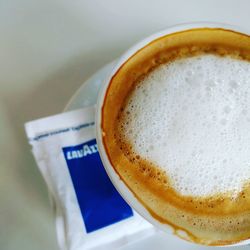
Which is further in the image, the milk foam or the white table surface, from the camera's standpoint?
the white table surface

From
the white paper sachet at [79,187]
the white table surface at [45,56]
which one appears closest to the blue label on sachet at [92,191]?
the white paper sachet at [79,187]

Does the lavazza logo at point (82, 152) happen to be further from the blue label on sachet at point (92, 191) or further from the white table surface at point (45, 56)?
A: the white table surface at point (45, 56)

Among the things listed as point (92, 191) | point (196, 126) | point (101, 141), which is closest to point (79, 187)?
point (92, 191)

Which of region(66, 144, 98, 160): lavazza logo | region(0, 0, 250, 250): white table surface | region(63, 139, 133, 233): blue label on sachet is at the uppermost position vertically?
region(0, 0, 250, 250): white table surface

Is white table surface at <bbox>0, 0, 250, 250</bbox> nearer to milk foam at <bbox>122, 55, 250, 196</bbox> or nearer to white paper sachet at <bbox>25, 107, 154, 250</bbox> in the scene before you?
white paper sachet at <bbox>25, 107, 154, 250</bbox>

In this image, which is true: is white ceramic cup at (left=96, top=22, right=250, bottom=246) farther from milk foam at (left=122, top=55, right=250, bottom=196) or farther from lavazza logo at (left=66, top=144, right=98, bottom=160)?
lavazza logo at (left=66, top=144, right=98, bottom=160)

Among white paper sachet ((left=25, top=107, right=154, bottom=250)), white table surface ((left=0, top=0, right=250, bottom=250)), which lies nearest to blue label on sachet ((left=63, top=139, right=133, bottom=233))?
white paper sachet ((left=25, top=107, right=154, bottom=250))

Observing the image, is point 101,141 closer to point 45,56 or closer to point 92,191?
point 92,191

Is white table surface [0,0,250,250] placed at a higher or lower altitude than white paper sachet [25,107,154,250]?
higher
